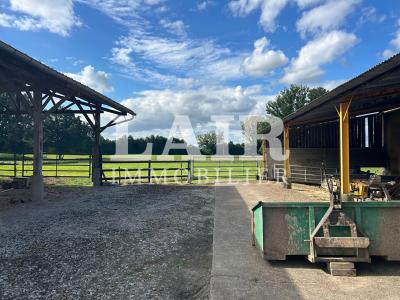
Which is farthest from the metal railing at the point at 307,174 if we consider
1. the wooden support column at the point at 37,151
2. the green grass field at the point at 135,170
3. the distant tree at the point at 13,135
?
the distant tree at the point at 13,135

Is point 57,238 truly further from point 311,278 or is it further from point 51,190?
point 51,190

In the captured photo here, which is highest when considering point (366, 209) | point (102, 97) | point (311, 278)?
point (102, 97)

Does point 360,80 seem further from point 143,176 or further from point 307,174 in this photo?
point 143,176

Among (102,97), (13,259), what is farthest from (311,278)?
(102,97)

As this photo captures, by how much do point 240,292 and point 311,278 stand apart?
982 millimetres

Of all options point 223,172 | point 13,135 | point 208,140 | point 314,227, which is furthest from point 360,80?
point 208,140

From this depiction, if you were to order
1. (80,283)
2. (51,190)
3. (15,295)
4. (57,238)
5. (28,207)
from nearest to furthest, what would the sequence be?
(15,295) → (80,283) → (57,238) → (28,207) → (51,190)

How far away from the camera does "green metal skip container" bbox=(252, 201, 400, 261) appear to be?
3.97 m

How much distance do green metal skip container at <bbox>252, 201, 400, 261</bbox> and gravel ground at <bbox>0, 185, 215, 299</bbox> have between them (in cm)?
95

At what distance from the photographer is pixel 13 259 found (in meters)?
4.17

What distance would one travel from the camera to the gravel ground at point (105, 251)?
3.36 meters

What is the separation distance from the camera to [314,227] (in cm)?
404

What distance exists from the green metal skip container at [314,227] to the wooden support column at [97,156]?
33.3 feet

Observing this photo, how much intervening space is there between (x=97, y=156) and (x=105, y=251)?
9.21 metres
